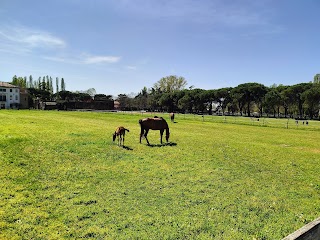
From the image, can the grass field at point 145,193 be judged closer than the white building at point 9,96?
Yes

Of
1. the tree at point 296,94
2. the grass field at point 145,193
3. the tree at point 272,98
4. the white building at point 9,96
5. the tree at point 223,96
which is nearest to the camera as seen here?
the grass field at point 145,193

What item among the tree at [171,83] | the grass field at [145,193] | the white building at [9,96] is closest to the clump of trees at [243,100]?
the tree at [171,83]

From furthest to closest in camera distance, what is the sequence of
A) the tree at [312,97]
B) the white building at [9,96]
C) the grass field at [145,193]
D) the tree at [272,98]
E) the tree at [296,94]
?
1. the white building at [9,96]
2. the tree at [272,98]
3. the tree at [296,94]
4. the tree at [312,97]
5. the grass field at [145,193]

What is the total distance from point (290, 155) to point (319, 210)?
380 inches

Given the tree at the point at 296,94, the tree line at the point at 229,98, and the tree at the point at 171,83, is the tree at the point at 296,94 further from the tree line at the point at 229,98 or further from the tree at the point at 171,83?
the tree at the point at 171,83

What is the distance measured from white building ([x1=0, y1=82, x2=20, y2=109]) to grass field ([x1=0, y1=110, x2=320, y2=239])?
9767 centimetres

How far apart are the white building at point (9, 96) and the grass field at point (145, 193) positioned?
97674 millimetres

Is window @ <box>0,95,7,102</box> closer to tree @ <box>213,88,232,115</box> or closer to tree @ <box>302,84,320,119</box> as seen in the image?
tree @ <box>213,88,232,115</box>

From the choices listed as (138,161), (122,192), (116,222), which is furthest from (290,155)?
(116,222)

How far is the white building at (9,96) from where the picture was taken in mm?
99375

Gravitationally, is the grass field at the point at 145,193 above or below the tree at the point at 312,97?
below

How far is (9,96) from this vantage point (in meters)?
101

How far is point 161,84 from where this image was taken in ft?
469

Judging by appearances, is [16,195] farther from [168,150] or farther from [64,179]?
[168,150]
